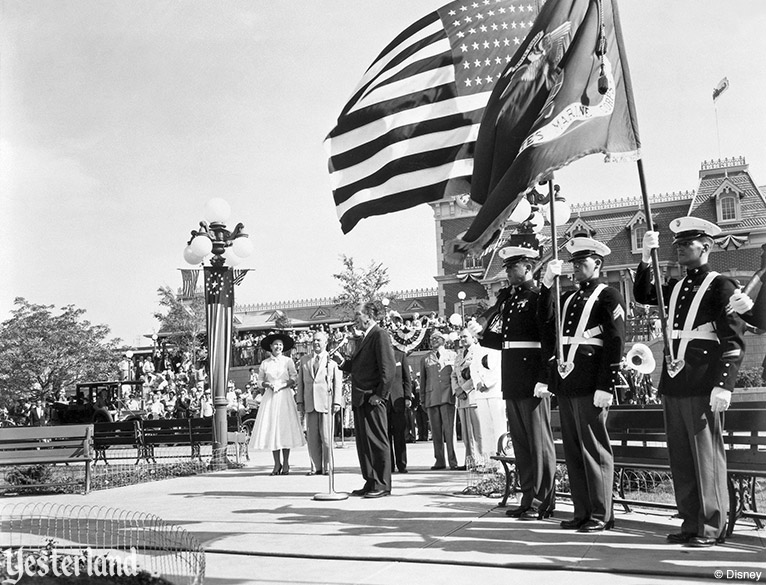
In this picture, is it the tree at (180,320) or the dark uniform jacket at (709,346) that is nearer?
the dark uniform jacket at (709,346)

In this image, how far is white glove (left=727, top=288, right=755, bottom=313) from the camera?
5.32m

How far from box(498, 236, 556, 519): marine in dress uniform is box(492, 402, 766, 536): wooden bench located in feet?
1.54

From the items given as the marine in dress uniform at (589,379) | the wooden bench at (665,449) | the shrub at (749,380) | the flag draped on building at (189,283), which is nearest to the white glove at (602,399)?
the marine in dress uniform at (589,379)

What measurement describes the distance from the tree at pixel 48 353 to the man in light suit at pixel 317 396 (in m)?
35.1

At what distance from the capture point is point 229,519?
25.7 ft

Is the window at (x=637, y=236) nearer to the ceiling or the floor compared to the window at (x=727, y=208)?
nearer to the floor

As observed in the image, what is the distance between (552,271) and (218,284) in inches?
340

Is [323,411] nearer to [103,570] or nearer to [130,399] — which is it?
[103,570]

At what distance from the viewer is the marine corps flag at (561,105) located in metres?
6.11

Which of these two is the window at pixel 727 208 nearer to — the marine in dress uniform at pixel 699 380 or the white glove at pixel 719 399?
the marine in dress uniform at pixel 699 380

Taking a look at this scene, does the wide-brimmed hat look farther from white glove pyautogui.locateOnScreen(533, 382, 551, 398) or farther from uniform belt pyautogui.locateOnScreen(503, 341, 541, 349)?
white glove pyautogui.locateOnScreen(533, 382, 551, 398)

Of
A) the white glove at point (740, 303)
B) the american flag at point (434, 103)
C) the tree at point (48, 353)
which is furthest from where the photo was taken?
the tree at point (48, 353)

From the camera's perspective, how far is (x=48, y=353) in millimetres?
47000

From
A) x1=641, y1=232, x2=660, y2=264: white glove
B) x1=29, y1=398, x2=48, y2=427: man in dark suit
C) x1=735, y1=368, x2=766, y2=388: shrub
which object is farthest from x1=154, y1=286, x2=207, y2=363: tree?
x1=641, y1=232, x2=660, y2=264: white glove
